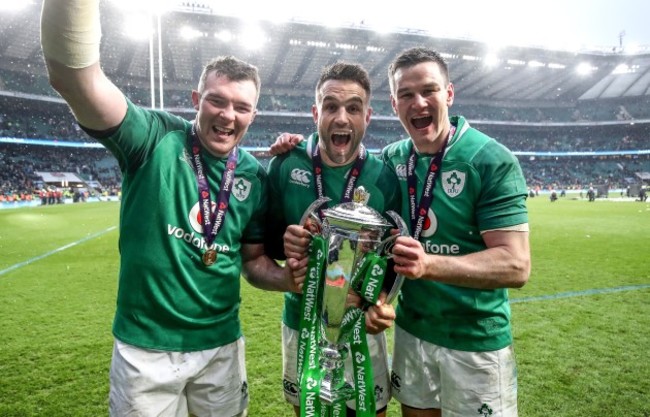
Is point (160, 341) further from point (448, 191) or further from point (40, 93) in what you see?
point (40, 93)

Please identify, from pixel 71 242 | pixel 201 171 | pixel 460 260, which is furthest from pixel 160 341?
pixel 71 242

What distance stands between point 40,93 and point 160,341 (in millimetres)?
41665

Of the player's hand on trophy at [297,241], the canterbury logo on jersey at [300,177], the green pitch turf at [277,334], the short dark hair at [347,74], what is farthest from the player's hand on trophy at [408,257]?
the green pitch turf at [277,334]

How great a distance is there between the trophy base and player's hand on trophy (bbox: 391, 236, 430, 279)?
62cm

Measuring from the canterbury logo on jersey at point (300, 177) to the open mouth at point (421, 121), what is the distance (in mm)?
651

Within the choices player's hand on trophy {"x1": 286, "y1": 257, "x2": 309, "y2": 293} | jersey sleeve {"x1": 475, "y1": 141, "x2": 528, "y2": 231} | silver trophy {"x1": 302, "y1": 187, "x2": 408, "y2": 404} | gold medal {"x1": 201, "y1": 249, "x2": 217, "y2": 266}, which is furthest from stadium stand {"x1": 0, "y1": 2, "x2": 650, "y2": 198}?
silver trophy {"x1": 302, "y1": 187, "x2": 408, "y2": 404}

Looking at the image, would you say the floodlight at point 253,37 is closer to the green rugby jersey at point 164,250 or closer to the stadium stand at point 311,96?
the stadium stand at point 311,96

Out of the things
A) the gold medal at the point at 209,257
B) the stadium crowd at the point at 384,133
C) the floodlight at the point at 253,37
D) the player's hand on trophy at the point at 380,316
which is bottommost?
the player's hand on trophy at the point at 380,316

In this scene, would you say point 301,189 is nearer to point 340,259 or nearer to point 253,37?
point 340,259

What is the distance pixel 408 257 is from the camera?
1.70 metres

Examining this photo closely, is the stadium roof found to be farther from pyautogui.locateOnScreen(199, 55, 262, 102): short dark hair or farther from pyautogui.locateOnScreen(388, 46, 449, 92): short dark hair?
pyautogui.locateOnScreen(388, 46, 449, 92): short dark hair

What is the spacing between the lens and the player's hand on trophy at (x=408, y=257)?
1.69 m

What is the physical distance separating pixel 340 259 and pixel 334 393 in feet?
2.04

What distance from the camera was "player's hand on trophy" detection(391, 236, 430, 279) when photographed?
169cm
